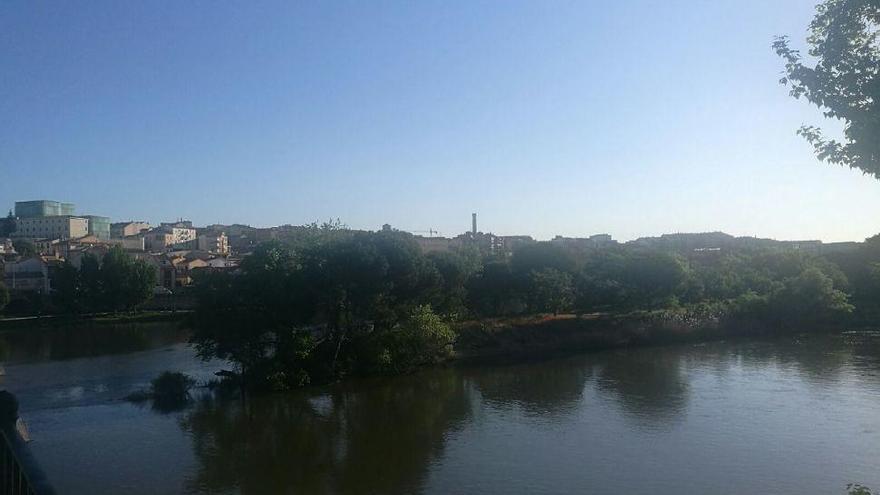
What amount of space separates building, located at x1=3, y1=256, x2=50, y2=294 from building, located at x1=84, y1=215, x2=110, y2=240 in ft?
142

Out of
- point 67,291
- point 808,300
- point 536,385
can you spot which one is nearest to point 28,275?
point 67,291

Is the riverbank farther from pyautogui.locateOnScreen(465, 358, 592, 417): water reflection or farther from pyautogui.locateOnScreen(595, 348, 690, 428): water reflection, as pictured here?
pyautogui.locateOnScreen(465, 358, 592, 417): water reflection

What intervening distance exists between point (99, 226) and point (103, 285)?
57.7 meters

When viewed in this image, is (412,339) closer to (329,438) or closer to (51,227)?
(329,438)

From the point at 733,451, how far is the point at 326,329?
535 inches

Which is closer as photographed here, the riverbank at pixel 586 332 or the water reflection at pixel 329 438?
the water reflection at pixel 329 438

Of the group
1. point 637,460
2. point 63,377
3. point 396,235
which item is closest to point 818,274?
point 396,235

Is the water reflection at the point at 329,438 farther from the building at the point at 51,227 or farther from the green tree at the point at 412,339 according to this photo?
the building at the point at 51,227

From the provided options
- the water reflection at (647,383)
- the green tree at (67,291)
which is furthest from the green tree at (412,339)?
the green tree at (67,291)

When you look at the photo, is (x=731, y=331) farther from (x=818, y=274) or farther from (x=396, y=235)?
(x=396, y=235)

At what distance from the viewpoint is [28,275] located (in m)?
52.4

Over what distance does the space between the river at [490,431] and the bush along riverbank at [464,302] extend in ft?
4.94

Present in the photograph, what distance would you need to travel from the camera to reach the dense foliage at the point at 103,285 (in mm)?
44438

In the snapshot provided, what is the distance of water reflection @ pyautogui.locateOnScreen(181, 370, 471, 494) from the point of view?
13820 millimetres
